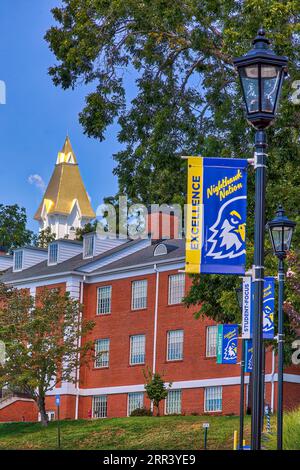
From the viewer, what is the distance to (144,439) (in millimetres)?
46719

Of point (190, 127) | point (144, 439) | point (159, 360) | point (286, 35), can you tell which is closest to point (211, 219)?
point (286, 35)

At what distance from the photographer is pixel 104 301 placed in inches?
2608

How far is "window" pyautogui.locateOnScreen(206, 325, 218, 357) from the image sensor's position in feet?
191

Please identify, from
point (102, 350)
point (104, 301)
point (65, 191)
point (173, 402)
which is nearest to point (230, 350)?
point (173, 402)

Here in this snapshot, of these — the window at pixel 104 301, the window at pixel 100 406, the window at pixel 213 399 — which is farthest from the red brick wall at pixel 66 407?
the window at pixel 213 399

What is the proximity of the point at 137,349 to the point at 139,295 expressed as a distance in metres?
2.98

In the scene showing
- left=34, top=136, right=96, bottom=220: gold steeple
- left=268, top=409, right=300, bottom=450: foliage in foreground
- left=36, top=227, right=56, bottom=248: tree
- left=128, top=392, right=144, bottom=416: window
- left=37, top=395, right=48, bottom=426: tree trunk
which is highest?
left=34, top=136, right=96, bottom=220: gold steeple

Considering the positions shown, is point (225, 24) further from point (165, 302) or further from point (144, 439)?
point (165, 302)

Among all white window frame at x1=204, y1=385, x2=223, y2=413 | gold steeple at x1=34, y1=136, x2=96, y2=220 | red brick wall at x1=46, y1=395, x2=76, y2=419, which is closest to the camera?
white window frame at x1=204, y1=385, x2=223, y2=413

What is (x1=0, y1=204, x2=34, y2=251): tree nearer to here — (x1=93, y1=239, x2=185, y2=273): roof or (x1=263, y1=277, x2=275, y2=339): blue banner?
(x1=93, y1=239, x2=185, y2=273): roof

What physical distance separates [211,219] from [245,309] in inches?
279

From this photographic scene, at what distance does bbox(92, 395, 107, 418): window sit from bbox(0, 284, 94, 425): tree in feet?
16.4

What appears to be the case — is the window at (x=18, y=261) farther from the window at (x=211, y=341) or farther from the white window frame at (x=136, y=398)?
the window at (x=211, y=341)

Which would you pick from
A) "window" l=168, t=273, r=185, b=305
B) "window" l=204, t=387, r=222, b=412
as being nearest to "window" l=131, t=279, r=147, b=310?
"window" l=168, t=273, r=185, b=305
